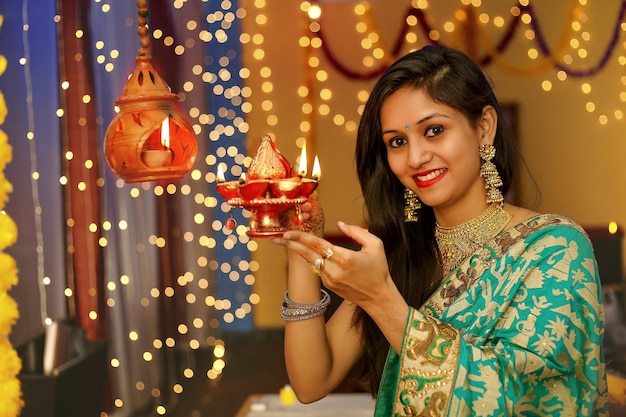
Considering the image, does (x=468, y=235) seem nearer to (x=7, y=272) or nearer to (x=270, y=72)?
(x=7, y=272)

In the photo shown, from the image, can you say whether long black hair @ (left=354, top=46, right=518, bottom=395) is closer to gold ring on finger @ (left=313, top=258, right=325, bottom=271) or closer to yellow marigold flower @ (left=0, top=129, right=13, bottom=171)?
gold ring on finger @ (left=313, top=258, right=325, bottom=271)

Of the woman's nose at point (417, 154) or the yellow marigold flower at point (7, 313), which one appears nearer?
the woman's nose at point (417, 154)

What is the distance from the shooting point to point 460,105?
71.0 inches

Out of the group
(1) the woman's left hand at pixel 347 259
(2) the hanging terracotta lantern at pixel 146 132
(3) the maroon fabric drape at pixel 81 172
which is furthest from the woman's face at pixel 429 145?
(3) the maroon fabric drape at pixel 81 172

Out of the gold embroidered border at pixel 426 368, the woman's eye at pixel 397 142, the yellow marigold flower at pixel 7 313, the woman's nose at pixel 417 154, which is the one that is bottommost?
the yellow marigold flower at pixel 7 313

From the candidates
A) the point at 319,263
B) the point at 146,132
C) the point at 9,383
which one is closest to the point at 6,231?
the point at 9,383

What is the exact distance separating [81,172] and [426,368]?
2832 millimetres

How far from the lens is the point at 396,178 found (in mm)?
2002

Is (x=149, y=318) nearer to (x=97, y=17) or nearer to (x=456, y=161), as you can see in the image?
(x=97, y=17)

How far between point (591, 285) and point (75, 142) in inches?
115

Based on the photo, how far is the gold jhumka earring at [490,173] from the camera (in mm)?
1862

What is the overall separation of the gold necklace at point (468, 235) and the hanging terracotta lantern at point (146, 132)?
3.33ft

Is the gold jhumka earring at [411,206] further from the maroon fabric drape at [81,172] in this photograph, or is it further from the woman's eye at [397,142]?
the maroon fabric drape at [81,172]

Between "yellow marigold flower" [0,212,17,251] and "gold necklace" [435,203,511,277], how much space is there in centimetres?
258
